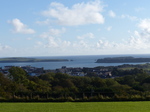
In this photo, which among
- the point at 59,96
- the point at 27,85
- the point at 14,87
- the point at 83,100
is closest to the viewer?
the point at 83,100

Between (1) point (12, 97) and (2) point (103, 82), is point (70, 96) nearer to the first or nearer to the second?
(1) point (12, 97)

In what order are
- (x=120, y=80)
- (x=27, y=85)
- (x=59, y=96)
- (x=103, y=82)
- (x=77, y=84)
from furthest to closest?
1. (x=120, y=80)
2. (x=77, y=84)
3. (x=103, y=82)
4. (x=27, y=85)
5. (x=59, y=96)

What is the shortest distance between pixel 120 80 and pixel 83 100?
110 feet

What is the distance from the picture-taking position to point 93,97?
19484 mm

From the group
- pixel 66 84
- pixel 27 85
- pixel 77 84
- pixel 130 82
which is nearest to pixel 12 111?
pixel 27 85

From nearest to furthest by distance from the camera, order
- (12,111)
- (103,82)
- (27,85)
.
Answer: (12,111)
(27,85)
(103,82)

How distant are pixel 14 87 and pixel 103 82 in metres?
18.0

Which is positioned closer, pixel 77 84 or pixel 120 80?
pixel 77 84

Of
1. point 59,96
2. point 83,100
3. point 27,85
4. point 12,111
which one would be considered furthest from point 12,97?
point 27,85

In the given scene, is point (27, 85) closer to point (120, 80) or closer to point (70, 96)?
point (70, 96)

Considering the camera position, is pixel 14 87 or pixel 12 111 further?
pixel 14 87

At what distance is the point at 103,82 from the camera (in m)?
43.6

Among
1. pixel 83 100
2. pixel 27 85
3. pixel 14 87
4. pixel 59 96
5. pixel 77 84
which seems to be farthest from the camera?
pixel 77 84

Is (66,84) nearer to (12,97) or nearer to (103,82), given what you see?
(103,82)
